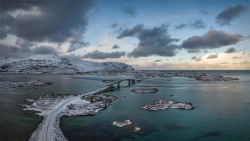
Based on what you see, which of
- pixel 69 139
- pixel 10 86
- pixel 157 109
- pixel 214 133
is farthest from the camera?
pixel 10 86

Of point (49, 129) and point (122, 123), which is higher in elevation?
point (49, 129)

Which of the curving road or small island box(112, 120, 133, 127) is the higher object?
the curving road

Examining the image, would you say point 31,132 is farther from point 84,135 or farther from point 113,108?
point 113,108

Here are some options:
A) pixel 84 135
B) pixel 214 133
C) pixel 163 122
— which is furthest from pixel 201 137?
pixel 84 135

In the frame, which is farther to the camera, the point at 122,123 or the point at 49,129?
the point at 122,123

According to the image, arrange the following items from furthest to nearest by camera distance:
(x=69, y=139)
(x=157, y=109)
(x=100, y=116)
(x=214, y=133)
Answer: (x=157, y=109) < (x=100, y=116) < (x=214, y=133) < (x=69, y=139)

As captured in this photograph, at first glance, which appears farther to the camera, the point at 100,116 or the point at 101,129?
the point at 100,116

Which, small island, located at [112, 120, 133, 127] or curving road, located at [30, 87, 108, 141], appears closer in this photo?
curving road, located at [30, 87, 108, 141]

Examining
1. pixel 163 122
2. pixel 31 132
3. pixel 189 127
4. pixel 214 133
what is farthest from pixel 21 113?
pixel 214 133

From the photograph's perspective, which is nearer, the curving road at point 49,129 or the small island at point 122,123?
the curving road at point 49,129

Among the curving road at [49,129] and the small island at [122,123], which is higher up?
the curving road at [49,129]
